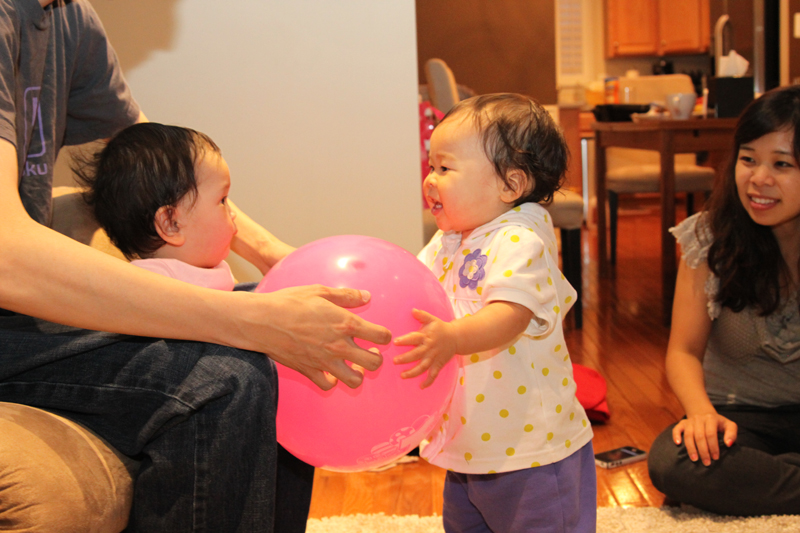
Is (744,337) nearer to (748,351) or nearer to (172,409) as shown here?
(748,351)

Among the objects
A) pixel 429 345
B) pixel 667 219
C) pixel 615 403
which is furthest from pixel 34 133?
pixel 667 219

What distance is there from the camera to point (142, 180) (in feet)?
3.36

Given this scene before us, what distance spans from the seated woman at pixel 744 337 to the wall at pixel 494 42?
4256mm

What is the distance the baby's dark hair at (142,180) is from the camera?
103 centimetres

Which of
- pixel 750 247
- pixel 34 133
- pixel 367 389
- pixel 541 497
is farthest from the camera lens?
pixel 750 247

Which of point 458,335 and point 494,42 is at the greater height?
point 494,42

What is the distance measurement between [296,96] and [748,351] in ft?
4.37

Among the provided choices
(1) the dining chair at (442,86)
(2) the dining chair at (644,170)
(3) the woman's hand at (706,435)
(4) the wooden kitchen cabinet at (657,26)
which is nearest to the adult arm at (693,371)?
(3) the woman's hand at (706,435)

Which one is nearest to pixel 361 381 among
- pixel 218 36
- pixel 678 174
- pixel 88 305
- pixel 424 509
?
pixel 88 305

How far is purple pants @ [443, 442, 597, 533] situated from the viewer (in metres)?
1.02

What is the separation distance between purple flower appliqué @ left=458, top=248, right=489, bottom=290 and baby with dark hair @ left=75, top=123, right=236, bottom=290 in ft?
1.29

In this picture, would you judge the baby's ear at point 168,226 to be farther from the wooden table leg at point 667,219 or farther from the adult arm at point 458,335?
the wooden table leg at point 667,219

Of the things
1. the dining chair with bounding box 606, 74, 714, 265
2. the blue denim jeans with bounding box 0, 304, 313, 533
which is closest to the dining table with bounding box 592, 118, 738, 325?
the dining chair with bounding box 606, 74, 714, 265

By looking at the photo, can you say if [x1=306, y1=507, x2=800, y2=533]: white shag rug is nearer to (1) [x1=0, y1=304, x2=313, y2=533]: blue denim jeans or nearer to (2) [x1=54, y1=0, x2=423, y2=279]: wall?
(1) [x1=0, y1=304, x2=313, y2=533]: blue denim jeans
